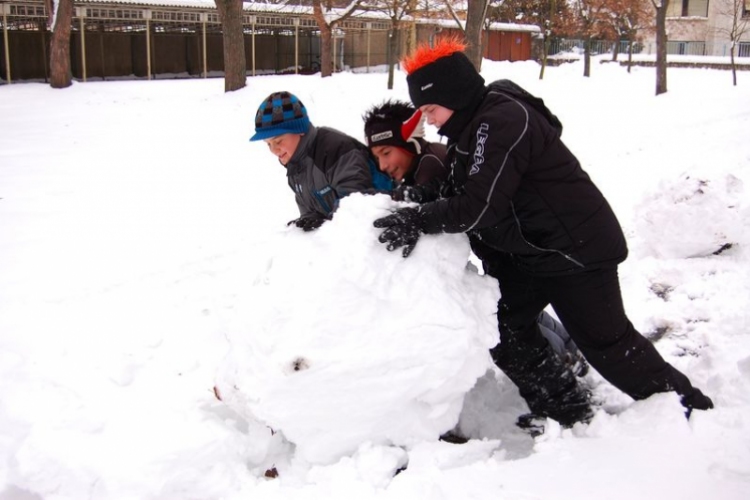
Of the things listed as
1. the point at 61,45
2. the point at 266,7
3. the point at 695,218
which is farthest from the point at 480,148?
the point at 266,7

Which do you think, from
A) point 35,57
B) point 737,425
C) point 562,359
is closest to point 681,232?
point 562,359

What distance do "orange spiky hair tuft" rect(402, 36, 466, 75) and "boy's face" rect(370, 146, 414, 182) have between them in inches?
21.0

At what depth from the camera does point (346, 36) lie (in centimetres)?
3269

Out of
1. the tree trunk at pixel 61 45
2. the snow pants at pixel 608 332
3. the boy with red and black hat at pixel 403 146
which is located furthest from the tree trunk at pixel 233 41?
the snow pants at pixel 608 332

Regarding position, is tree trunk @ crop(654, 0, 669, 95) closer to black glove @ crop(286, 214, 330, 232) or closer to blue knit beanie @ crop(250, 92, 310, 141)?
blue knit beanie @ crop(250, 92, 310, 141)

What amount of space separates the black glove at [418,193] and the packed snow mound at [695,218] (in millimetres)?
2831

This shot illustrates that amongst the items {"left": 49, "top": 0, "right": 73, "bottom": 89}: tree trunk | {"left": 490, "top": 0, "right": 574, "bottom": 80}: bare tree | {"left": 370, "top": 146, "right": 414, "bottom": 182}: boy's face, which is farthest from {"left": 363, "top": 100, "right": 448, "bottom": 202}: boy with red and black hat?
{"left": 490, "top": 0, "right": 574, "bottom": 80}: bare tree

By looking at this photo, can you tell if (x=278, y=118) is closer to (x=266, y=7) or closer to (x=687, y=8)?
(x=266, y=7)

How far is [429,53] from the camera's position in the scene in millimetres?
2783

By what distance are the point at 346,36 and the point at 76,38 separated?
12.4 meters

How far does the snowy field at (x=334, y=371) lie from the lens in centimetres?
261

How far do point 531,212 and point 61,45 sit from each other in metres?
17.8

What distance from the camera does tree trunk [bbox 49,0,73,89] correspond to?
17.4 meters

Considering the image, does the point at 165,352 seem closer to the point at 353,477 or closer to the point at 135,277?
the point at 135,277
